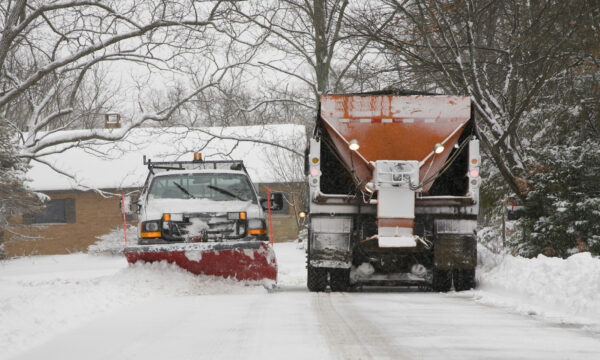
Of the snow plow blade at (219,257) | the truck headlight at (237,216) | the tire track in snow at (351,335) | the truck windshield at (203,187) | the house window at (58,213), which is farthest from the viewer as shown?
the house window at (58,213)

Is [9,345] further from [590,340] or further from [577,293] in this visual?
[577,293]

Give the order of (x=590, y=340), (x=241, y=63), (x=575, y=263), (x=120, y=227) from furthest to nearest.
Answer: (x=120, y=227) < (x=241, y=63) < (x=575, y=263) < (x=590, y=340)

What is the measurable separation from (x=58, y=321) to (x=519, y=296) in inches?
204

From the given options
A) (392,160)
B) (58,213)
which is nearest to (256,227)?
(392,160)

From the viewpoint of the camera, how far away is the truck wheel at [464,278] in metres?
10.1

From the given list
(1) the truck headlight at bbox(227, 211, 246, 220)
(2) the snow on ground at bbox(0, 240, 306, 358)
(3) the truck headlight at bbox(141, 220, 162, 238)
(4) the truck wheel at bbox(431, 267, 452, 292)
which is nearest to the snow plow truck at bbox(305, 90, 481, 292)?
(4) the truck wheel at bbox(431, 267, 452, 292)

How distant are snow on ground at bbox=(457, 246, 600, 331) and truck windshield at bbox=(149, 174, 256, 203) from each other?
373cm

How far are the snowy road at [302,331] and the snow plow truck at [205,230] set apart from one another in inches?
28.6

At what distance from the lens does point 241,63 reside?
2219cm

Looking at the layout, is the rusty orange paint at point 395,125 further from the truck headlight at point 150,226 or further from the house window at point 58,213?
the house window at point 58,213

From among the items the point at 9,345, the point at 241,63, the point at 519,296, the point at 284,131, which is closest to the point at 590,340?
the point at 519,296

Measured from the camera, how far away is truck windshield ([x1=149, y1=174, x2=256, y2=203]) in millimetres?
11070

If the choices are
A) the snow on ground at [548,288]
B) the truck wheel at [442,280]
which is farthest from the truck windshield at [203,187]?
the snow on ground at [548,288]

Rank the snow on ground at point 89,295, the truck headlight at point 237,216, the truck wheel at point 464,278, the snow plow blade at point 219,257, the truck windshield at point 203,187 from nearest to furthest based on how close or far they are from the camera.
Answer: the snow on ground at point 89,295
the snow plow blade at point 219,257
the truck wheel at point 464,278
the truck headlight at point 237,216
the truck windshield at point 203,187
